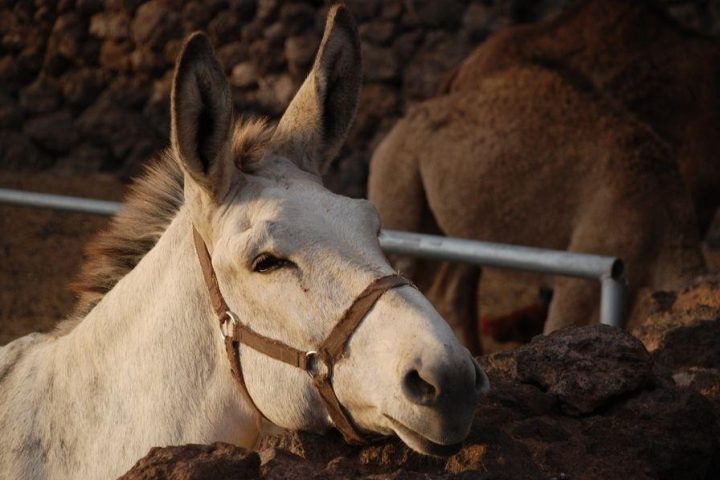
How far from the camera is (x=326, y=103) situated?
2.80 metres

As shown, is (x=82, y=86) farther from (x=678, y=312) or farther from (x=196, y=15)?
(x=678, y=312)

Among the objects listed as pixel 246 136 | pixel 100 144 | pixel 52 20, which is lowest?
pixel 100 144

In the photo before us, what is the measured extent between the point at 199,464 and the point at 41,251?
679 cm

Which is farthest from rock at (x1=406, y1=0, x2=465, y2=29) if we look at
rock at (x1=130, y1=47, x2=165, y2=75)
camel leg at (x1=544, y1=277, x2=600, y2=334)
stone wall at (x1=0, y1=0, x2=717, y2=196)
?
camel leg at (x1=544, y1=277, x2=600, y2=334)

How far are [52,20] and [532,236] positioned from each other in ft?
22.4

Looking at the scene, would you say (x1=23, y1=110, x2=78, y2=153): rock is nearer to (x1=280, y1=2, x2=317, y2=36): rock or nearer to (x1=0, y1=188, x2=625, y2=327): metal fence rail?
(x1=280, y1=2, x2=317, y2=36): rock

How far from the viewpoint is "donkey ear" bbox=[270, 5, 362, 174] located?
2742 millimetres

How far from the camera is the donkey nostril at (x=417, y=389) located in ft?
6.95

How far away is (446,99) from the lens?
22.6 ft

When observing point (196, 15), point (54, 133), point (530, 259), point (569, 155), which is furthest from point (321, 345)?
point (54, 133)

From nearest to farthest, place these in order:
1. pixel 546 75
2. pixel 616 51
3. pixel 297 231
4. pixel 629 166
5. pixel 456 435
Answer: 1. pixel 456 435
2. pixel 297 231
3. pixel 629 166
4. pixel 546 75
5. pixel 616 51

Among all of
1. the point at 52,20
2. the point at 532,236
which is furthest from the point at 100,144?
the point at 532,236

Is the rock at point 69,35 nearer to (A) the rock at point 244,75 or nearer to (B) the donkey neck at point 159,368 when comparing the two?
(A) the rock at point 244,75

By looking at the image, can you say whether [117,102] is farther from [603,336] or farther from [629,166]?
[603,336]
